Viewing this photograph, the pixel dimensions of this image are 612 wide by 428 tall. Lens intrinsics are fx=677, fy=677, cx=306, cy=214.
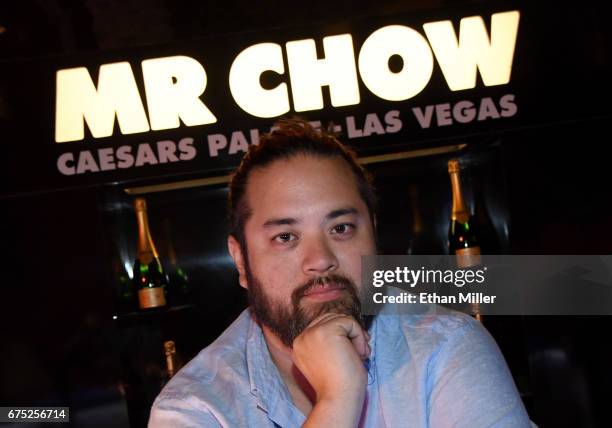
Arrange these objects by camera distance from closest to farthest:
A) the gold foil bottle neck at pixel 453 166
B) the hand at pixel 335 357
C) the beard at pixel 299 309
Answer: the hand at pixel 335 357, the beard at pixel 299 309, the gold foil bottle neck at pixel 453 166

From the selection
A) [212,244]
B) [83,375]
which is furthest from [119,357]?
[212,244]

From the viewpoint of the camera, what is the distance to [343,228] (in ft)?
4.07

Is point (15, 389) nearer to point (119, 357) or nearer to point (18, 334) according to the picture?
point (18, 334)

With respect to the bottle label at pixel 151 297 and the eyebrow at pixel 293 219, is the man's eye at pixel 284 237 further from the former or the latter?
the bottle label at pixel 151 297

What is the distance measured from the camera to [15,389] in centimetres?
209

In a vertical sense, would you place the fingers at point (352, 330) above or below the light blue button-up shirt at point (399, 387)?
above

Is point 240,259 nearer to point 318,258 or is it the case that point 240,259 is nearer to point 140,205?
point 318,258

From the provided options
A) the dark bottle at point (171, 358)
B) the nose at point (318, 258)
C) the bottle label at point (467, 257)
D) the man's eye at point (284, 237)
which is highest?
the man's eye at point (284, 237)

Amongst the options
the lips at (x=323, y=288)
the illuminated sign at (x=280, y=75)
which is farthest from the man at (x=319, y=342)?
the illuminated sign at (x=280, y=75)

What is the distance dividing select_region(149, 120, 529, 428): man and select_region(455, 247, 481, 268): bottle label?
0.86m

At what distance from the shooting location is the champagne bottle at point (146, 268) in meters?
2.13

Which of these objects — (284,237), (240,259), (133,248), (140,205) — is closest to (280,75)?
(140,205)

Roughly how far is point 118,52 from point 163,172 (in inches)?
15.7

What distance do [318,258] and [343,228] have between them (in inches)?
3.7
